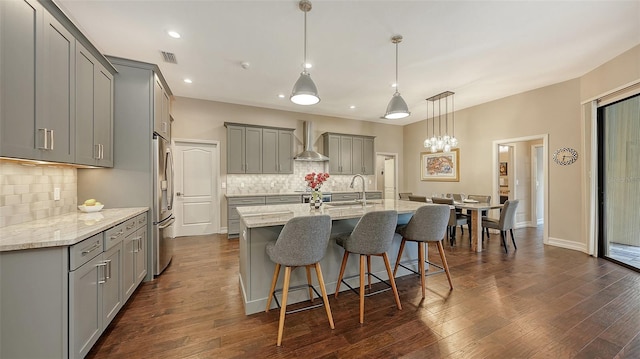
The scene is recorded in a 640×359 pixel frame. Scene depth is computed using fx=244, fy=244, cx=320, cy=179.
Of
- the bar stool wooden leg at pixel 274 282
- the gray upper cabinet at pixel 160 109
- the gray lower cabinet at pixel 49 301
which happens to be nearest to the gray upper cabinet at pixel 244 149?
the gray upper cabinet at pixel 160 109

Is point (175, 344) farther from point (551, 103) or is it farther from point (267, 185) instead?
point (551, 103)

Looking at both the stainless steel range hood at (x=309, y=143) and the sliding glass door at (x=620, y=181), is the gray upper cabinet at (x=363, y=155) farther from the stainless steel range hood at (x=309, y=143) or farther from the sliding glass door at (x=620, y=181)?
the sliding glass door at (x=620, y=181)

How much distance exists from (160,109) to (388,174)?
705cm

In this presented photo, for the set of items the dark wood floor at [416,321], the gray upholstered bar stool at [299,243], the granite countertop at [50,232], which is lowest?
the dark wood floor at [416,321]

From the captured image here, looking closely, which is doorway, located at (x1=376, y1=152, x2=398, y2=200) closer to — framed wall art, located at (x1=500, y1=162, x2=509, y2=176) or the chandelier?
the chandelier

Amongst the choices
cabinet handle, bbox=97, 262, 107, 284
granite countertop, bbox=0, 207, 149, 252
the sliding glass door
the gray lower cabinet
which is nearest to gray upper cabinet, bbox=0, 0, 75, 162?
granite countertop, bbox=0, 207, 149, 252

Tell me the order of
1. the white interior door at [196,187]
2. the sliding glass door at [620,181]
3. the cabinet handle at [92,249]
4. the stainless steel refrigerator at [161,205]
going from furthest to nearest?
the white interior door at [196,187]
the sliding glass door at [620,181]
the stainless steel refrigerator at [161,205]
the cabinet handle at [92,249]

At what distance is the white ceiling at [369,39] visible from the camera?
7.93ft

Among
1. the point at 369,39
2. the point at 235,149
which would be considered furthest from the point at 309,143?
the point at 369,39

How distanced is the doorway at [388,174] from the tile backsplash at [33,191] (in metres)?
6.57

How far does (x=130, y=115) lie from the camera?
9.23 feet

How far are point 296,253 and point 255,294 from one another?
74cm

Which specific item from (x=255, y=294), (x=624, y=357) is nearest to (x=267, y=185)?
(x=255, y=294)

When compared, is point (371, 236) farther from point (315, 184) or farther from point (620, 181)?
point (620, 181)
